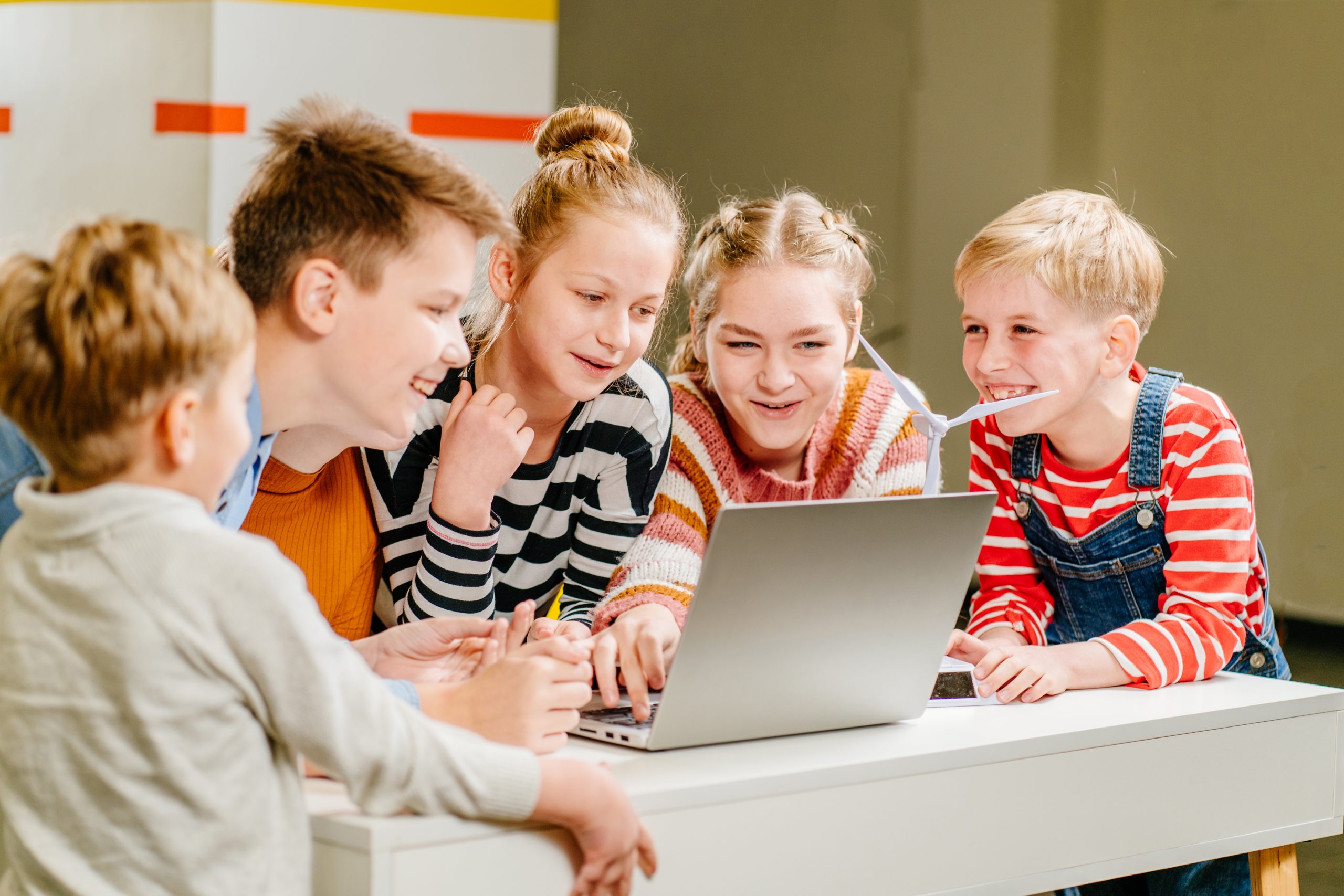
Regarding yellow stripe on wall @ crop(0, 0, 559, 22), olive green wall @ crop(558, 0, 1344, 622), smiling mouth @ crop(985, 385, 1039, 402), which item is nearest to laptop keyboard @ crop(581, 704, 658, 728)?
smiling mouth @ crop(985, 385, 1039, 402)

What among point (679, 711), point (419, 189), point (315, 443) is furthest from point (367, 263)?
point (679, 711)

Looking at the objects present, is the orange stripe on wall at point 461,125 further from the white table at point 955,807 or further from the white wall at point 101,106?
the white table at point 955,807

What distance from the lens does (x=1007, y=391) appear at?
1.47m

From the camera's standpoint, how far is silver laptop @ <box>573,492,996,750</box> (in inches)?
36.9

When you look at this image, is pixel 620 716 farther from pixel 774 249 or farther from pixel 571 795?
pixel 774 249

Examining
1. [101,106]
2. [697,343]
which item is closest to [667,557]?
[697,343]

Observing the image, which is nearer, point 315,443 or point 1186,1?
point 315,443

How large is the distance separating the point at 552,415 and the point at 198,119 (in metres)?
1.82

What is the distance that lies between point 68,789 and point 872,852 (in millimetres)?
561

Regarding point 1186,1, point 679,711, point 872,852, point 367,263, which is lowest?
point 872,852

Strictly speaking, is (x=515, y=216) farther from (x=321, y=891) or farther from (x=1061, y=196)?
(x=321, y=891)

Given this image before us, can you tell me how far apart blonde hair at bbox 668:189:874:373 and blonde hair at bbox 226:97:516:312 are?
0.49 metres

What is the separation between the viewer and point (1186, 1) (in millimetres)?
2066

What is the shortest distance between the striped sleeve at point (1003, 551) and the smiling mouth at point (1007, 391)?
0.24 feet
